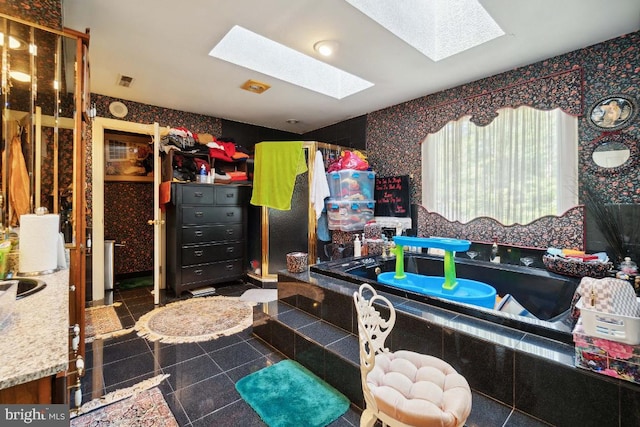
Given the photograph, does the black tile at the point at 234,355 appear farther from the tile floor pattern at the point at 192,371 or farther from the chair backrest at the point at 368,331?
the chair backrest at the point at 368,331

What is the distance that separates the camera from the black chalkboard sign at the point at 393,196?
361 centimetres

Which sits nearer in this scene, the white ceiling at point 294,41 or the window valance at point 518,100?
the white ceiling at point 294,41

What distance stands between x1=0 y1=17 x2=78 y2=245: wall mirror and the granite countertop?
100 cm

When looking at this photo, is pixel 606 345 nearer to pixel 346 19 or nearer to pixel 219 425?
pixel 219 425

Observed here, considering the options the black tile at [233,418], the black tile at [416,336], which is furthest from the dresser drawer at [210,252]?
the black tile at [416,336]

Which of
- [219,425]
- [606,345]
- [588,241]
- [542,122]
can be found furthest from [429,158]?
[219,425]

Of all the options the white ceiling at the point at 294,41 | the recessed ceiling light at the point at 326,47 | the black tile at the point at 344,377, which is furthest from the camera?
the recessed ceiling light at the point at 326,47

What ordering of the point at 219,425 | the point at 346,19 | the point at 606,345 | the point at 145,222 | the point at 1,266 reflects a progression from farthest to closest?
1. the point at 145,222
2. the point at 346,19
3. the point at 219,425
4. the point at 1,266
5. the point at 606,345

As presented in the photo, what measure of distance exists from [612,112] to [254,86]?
124 inches

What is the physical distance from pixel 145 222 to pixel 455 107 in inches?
170

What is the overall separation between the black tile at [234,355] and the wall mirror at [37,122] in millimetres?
1220

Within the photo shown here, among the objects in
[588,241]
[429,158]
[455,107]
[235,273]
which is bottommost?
[235,273]

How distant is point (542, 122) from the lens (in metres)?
2.61

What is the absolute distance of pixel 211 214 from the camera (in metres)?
3.66
